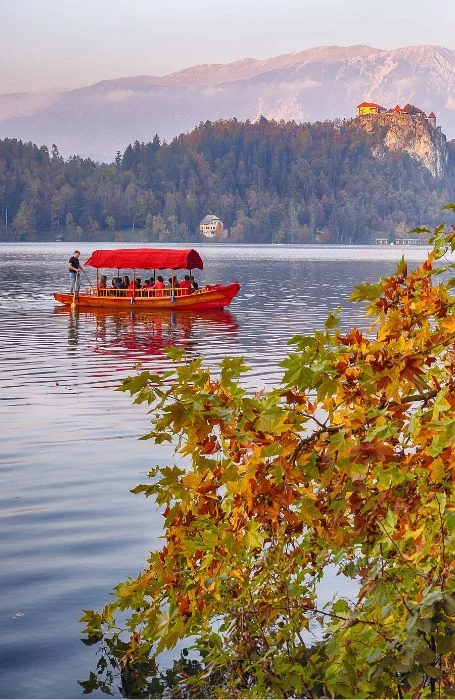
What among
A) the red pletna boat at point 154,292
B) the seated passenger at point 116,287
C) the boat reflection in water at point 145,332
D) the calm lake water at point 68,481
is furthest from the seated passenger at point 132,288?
the calm lake water at point 68,481

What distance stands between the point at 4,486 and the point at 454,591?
1069 cm

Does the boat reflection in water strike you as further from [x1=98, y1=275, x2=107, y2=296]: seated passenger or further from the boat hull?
[x1=98, y1=275, x2=107, y2=296]: seated passenger

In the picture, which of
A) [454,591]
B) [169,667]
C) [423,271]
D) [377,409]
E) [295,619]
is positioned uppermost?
[423,271]

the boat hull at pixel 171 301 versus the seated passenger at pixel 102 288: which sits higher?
the seated passenger at pixel 102 288

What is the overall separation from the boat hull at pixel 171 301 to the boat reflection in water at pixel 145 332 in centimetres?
44

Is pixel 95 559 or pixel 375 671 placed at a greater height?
pixel 375 671

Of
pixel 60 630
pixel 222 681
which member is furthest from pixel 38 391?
pixel 222 681

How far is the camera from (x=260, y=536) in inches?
257

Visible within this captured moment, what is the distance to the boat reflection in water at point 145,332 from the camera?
35.6 m

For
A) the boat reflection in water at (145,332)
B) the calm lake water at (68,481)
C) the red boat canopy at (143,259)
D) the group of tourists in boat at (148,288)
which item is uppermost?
the red boat canopy at (143,259)

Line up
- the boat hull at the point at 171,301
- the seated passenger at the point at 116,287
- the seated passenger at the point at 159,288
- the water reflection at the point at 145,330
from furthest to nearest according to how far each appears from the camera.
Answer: the seated passenger at the point at 116,287
the seated passenger at the point at 159,288
the boat hull at the point at 171,301
the water reflection at the point at 145,330

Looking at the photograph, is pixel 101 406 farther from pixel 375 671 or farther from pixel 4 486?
pixel 375 671

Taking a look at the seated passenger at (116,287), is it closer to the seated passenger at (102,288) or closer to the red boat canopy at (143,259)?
the seated passenger at (102,288)

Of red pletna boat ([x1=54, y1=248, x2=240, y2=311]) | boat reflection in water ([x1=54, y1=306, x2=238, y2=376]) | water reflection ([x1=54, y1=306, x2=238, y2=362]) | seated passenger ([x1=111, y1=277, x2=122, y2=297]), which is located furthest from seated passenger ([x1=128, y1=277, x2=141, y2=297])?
boat reflection in water ([x1=54, y1=306, x2=238, y2=376])
